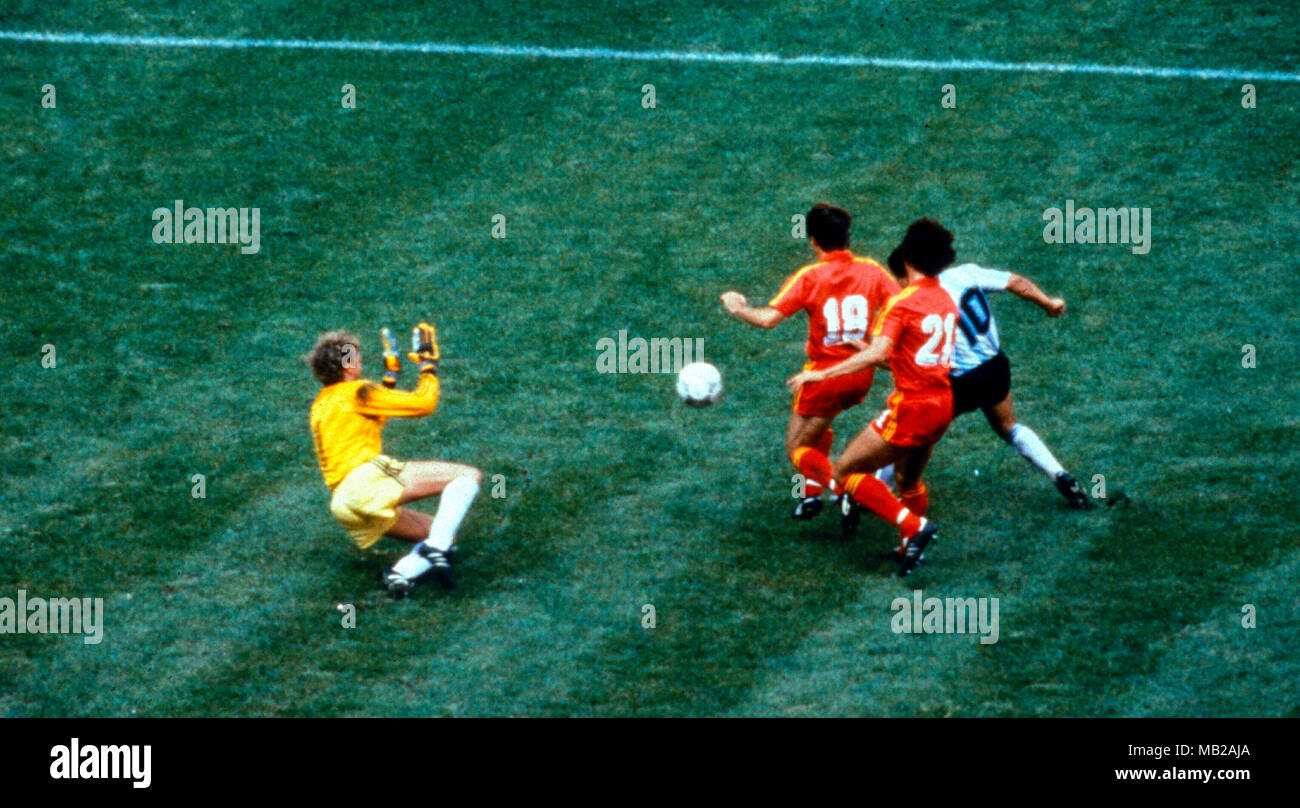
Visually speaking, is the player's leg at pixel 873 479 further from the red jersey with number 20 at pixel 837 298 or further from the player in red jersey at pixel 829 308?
the red jersey with number 20 at pixel 837 298

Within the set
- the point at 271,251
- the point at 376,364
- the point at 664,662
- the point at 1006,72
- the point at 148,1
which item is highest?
the point at 148,1

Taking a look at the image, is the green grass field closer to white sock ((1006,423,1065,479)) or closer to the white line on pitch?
the white line on pitch

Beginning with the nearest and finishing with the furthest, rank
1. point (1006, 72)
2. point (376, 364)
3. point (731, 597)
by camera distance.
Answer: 1. point (731, 597)
2. point (376, 364)
3. point (1006, 72)

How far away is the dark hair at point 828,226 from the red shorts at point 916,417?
102 centimetres

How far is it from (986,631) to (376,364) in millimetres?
5634

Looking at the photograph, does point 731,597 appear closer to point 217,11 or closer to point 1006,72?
point 1006,72

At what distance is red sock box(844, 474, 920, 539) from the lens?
9700 millimetres

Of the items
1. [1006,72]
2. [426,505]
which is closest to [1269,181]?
[1006,72]

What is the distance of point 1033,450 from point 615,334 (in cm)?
385

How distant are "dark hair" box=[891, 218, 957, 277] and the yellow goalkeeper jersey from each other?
2.90 metres

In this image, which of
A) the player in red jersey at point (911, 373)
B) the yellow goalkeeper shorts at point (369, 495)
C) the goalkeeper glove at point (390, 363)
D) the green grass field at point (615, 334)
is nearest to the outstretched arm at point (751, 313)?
the player in red jersey at point (911, 373)

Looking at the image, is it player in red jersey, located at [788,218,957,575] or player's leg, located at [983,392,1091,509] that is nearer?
player in red jersey, located at [788,218,957,575]

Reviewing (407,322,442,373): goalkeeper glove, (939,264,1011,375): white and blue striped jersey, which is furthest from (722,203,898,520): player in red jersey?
(407,322,442,373): goalkeeper glove

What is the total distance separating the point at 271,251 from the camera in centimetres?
1417
